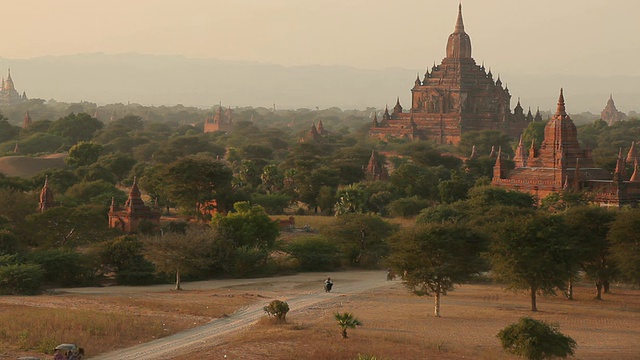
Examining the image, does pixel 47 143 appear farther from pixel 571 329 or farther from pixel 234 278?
pixel 571 329

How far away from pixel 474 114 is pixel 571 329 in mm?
85478

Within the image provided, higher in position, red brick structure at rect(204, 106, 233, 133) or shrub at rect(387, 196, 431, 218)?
red brick structure at rect(204, 106, 233, 133)

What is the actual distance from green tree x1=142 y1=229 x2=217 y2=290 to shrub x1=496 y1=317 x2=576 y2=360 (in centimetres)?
1747

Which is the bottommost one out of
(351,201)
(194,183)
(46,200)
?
(351,201)

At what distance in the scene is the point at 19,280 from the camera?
39875mm

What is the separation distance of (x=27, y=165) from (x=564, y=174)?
50.2 meters

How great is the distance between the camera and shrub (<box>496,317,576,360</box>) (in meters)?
29.0

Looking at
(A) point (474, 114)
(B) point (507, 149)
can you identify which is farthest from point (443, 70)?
(B) point (507, 149)

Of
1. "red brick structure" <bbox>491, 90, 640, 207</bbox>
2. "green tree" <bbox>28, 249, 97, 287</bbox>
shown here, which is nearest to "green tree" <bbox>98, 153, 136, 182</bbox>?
"red brick structure" <bbox>491, 90, 640, 207</bbox>

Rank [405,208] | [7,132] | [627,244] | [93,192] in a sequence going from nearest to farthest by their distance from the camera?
1. [627,244]
2. [405,208]
3. [93,192]
4. [7,132]

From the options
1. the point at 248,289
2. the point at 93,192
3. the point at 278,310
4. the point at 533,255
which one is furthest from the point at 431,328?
the point at 93,192

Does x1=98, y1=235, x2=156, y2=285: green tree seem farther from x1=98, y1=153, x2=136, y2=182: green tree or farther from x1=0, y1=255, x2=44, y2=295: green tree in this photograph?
x1=98, y1=153, x2=136, y2=182: green tree

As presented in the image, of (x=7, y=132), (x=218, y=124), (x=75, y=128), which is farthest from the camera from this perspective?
(x=218, y=124)

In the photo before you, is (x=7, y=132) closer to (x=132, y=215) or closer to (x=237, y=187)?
(x=237, y=187)
